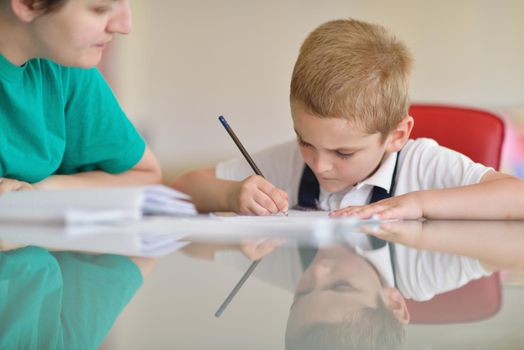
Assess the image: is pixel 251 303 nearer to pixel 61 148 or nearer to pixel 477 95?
pixel 61 148

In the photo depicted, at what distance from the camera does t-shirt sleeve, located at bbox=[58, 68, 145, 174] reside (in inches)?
50.1

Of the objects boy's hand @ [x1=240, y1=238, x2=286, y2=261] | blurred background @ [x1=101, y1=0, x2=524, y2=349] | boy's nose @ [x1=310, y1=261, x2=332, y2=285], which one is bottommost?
blurred background @ [x1=101, y1=0, x2=524, y2=349]

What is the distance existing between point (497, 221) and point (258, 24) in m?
3.34

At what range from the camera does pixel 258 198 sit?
110 cm

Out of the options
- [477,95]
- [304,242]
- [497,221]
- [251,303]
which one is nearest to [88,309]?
[251,303]

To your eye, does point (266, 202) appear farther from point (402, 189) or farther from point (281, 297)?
point (281, 297)

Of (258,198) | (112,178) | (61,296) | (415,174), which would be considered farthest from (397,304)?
(112,178)

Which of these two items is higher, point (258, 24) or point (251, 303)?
point (251, 303)

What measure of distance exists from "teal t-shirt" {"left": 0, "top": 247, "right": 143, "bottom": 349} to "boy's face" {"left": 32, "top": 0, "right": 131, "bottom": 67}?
58 centimetres

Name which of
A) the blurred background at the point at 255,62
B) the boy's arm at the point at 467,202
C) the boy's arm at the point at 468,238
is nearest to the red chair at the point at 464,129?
the boy's arm at the point at 467,202

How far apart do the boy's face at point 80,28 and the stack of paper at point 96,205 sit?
1.12ft

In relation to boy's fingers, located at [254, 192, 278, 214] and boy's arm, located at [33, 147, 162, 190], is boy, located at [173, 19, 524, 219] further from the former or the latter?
boy's arm, located at [33, 147, 162, 190]

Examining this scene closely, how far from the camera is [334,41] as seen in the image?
125cm

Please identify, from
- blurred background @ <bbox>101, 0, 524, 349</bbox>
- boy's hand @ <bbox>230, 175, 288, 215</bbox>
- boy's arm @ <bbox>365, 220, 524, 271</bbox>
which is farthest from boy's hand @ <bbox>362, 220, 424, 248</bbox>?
blurred background @ <bbox>101, 0, 524, 349</bbox>
